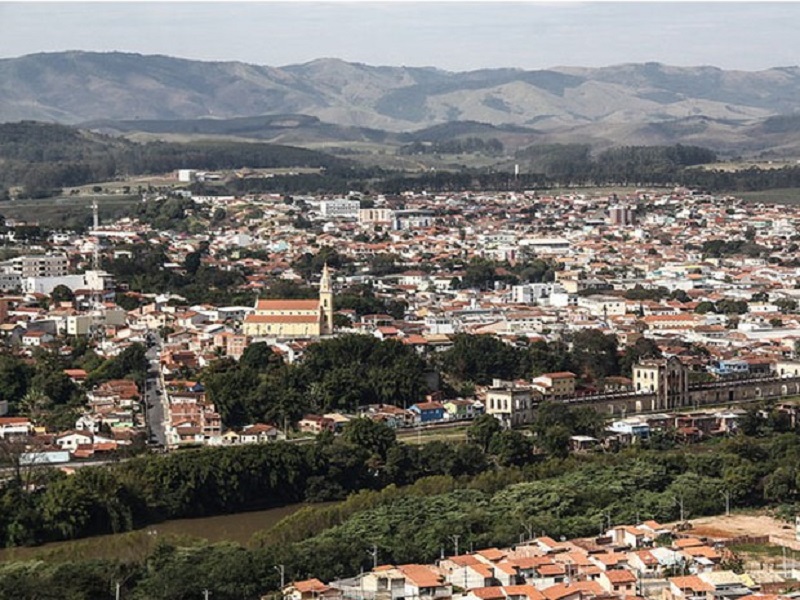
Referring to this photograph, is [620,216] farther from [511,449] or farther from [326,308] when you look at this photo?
[511,449]

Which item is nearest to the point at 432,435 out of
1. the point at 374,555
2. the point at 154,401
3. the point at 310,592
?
the point at 154,401

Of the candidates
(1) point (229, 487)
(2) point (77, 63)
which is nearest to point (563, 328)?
(1) point (229, 487)

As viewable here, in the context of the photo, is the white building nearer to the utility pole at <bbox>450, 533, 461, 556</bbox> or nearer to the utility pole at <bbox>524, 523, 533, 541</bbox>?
the utility pole at <bbox>524, 523, 533, 541</bbox>

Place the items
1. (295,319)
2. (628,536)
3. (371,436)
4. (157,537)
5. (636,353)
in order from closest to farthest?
(628,536) → (157,537) → (371,436) → (636,353) → (295,319)

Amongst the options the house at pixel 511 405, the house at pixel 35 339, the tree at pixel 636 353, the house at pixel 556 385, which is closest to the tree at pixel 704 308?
the tree at pixel 636 353

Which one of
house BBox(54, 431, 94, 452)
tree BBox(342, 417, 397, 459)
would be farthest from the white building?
tree BBox(342, 417, 397, 459)

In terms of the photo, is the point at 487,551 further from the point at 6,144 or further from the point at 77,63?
the point at 77,63

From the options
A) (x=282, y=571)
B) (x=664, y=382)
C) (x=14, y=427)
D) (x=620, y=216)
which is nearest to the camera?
(x=282, y=571)

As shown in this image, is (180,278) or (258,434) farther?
(180,278)
